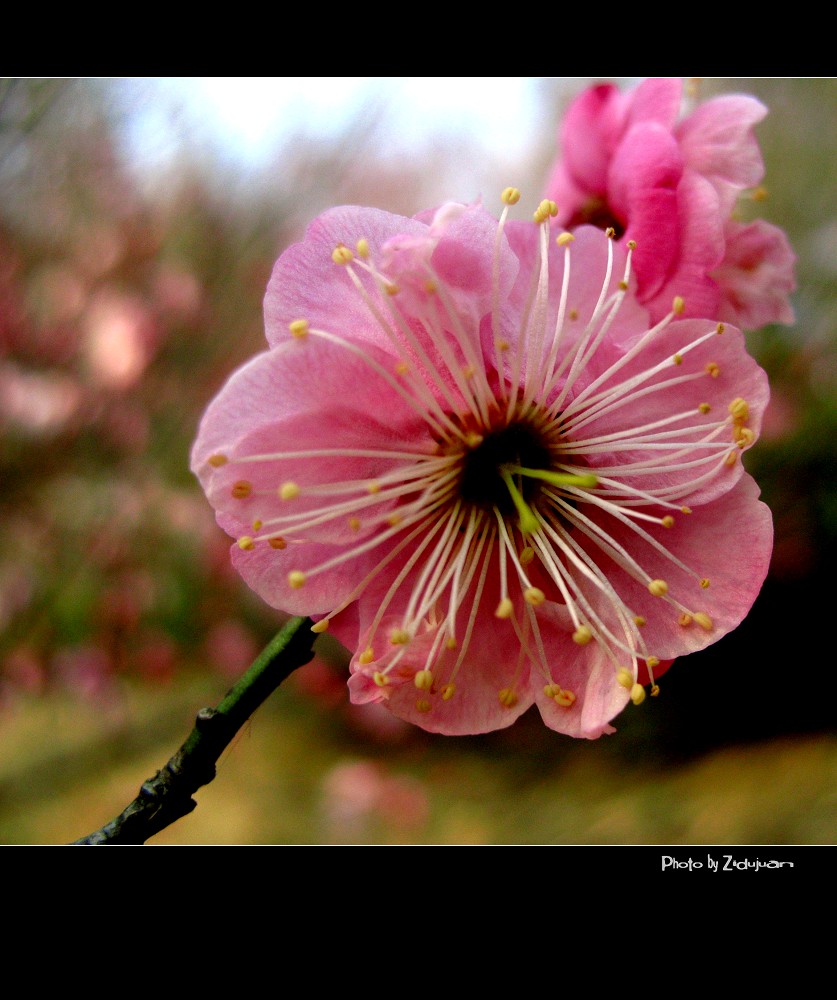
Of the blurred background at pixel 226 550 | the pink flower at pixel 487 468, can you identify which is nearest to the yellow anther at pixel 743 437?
the pink flower at pixel 487 468

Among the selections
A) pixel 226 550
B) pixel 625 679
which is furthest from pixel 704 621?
pixel 226 550

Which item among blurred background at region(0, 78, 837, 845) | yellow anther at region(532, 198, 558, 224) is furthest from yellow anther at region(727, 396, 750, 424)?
blurred background at region(0, 78, 837, 845)

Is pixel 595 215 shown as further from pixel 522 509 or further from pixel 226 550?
pixel 226 550
